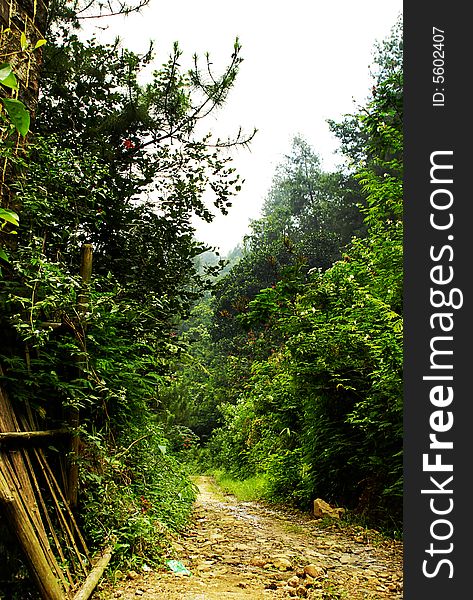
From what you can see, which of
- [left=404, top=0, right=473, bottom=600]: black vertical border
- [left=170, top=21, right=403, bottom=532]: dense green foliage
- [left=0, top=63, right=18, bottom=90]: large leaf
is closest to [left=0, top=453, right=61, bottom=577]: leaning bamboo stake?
[left=404, top=0, right=473, bottom=600]: black vertical border

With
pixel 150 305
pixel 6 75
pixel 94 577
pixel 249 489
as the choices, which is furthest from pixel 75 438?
pixel 249 489

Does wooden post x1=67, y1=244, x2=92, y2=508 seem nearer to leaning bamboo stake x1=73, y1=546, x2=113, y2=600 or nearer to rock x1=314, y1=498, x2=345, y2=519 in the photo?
leaning bamboo stake x1=73, y1=546, x2=113, y2=600

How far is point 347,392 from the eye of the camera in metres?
5.18

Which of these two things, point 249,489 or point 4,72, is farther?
point 249,489

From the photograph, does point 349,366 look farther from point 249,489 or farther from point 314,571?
point 249,489

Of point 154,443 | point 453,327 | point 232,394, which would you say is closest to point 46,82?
point 154,443

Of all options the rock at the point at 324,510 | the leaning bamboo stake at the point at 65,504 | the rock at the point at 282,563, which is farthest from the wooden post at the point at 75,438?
the rock at the point at 324,510

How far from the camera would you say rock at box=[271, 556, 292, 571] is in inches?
119

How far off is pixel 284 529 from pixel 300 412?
2268 millimetres

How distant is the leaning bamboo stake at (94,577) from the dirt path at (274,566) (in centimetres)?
8

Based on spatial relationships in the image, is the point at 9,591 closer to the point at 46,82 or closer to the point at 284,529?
the point at 284,529

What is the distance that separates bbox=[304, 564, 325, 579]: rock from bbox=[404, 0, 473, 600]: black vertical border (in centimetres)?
124

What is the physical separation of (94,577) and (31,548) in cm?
46

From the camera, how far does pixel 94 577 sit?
2.41m
